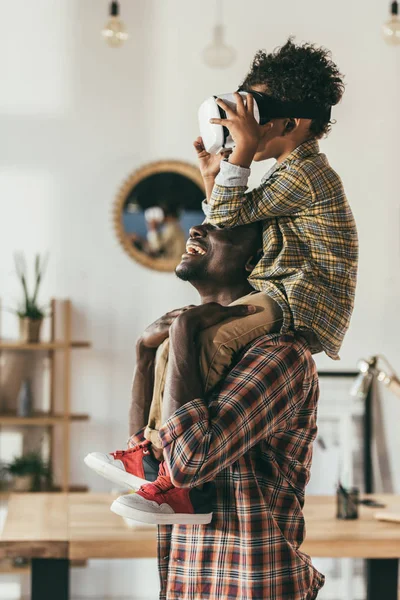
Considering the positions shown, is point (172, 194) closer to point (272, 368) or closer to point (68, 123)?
point (68, 123)

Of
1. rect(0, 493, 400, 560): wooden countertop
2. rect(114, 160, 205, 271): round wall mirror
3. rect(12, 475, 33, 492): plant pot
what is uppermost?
rect(114, 160, 205, 271): round wall mirror

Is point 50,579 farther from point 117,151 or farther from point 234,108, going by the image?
point 117,151

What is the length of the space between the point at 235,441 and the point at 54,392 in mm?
3194

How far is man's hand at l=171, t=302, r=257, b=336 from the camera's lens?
1315 mm

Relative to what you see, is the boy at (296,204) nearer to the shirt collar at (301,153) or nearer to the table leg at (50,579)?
the shirt collar at (301,153)

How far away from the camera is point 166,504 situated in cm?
128

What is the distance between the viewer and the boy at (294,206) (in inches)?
51.9

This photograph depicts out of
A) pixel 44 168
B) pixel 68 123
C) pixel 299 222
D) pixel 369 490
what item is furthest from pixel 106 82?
pixel 299 222

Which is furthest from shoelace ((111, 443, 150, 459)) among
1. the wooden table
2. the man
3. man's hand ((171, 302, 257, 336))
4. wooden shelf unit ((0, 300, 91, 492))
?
wooden shelf unit ((0, 300, 91, 492))

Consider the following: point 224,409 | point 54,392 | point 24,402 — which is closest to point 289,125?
point 224,409

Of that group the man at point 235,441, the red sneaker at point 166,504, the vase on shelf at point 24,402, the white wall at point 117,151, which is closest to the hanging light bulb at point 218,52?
the white wall at point 117,151

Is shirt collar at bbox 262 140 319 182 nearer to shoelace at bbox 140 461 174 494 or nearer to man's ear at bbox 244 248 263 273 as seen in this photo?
man's ear at bbox 244 248 263 273

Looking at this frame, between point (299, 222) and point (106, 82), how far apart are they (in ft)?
10.8

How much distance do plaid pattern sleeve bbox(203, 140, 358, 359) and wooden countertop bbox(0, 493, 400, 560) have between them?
129 cm
